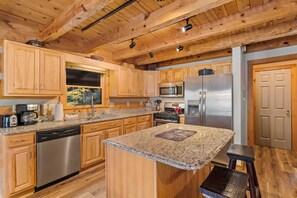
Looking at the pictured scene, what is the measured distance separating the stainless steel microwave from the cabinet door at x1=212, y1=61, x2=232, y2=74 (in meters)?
0.92

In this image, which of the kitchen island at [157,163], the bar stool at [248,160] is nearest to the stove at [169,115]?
the bar stool at [248,160]

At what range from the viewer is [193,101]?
3674 mm

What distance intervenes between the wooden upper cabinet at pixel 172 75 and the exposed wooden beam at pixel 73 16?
287cm

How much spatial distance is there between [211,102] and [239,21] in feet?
5.19

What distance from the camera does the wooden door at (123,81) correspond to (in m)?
4.15

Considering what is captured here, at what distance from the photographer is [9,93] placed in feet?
7.66

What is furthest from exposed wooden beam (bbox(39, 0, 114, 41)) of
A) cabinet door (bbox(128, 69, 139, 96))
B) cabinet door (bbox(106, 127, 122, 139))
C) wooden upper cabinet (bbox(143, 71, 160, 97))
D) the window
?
wooden upper cabinet (bbox(143, 71, 160, 97))

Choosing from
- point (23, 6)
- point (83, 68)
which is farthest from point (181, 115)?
point (23, 6)

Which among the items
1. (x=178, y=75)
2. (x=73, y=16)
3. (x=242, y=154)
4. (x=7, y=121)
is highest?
(x=73, y=16)

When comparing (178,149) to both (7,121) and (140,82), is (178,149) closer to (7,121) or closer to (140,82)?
(7,121)

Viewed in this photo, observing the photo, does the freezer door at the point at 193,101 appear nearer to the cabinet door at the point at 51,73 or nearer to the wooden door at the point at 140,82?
the wooden door at the point at 140,82

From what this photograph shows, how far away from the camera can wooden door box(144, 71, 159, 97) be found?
15.9ft

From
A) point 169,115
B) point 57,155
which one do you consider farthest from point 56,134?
point 169,115

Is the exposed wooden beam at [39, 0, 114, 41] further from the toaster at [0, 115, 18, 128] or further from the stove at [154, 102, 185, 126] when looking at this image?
the stove at [154, 102, 185, 126]
